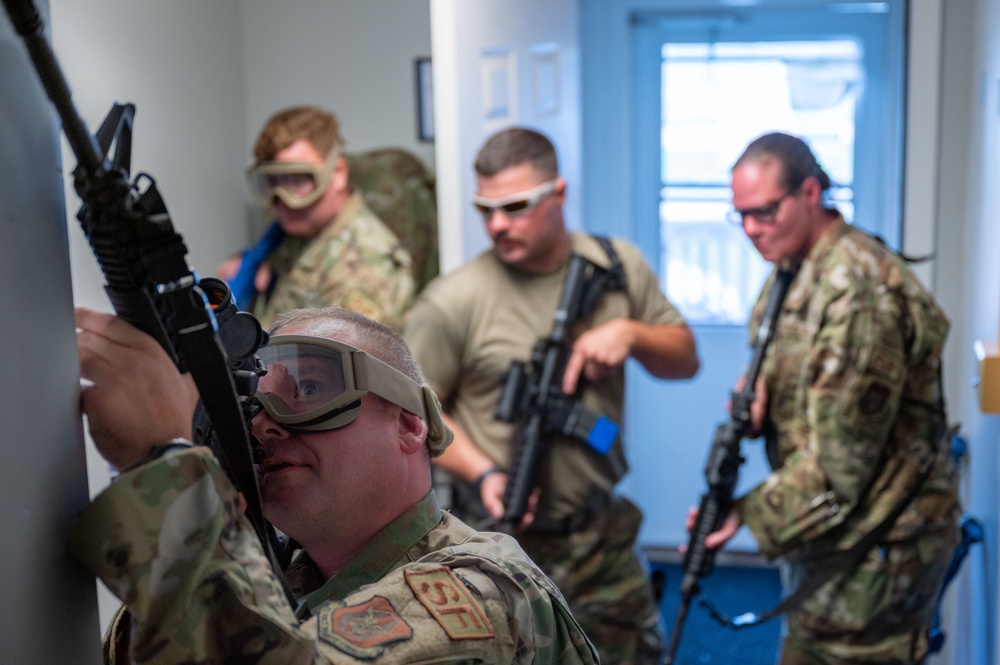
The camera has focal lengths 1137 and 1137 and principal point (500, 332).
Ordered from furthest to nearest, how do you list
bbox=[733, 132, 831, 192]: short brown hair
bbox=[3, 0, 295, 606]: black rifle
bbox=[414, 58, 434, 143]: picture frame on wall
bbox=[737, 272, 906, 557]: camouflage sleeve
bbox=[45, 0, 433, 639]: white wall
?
1. bbox=[414, 58, 434, 143]: picture frame on wall
2. bbox=[45, 0, 433, 639]: white wall
3. bbox=[733, 132, 831, 192]: short brown hair
4. bbox=[737, 272, 906, 557]: camouflage sleeve
5. bbox=[3, 0, 295, 606]: black rifle

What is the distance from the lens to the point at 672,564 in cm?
477

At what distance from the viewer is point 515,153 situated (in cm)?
291

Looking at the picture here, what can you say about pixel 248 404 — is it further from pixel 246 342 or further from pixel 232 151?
pixel 232 151

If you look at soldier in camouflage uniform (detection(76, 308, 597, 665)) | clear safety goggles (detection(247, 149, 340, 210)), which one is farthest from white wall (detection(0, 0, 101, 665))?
clear safety goggles (detection(247, 149, 340, 210))

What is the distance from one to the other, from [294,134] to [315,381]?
2.35 m

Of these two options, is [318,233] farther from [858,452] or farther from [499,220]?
[858,452]

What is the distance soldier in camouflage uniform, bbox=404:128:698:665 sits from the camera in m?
2.88

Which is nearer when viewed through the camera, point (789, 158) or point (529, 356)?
point (789, 158)

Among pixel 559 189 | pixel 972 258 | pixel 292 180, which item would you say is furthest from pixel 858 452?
pixel 292 180

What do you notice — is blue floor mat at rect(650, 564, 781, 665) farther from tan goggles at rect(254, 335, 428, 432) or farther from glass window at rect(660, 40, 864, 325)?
tan goggles at rect(254, 335, 428, 432)

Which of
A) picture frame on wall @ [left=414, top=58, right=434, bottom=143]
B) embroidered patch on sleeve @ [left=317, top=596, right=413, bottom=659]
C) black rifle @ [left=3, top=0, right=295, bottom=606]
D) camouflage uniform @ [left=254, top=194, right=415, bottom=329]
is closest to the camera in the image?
black rifle @ [left=3, top=0, right=295, bottom=606]

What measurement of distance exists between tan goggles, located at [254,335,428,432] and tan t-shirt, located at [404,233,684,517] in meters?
1.59

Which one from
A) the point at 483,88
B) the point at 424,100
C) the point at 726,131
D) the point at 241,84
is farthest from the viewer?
the point at 726,131

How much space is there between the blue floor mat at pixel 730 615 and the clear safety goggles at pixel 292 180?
173 centimetres
